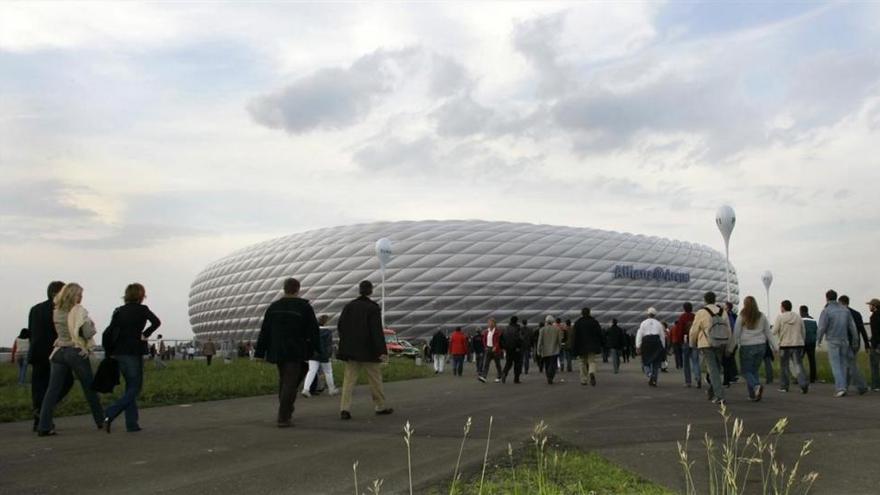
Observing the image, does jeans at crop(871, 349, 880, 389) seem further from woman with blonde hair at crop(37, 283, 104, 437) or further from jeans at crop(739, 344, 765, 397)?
woman with blonde hair at crop(37, 283, 104, 437)

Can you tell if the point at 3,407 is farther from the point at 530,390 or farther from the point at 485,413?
the point at 530,390

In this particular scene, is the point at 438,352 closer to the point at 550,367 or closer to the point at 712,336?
the point at 550,367

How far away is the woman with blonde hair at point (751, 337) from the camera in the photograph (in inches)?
441

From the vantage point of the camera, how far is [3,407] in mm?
10555

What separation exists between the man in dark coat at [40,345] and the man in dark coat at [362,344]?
9.52 feet

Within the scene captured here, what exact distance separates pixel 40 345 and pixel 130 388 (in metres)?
1.10

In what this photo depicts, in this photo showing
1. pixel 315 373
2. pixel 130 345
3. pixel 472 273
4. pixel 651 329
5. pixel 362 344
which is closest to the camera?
pixel 130 345

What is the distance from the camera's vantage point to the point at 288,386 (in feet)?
27.6

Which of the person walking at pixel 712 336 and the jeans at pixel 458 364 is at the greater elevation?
the person walking at pixel 712 336

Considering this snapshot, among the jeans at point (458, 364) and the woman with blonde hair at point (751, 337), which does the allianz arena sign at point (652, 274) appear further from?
the woman with blonde hair at point (751, 337)

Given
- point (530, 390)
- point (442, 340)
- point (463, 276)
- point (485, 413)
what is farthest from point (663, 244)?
point (485, 413)

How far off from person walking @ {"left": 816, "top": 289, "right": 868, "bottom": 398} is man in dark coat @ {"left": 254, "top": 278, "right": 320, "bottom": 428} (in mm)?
7871

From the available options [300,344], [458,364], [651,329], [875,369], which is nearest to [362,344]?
[300,344]

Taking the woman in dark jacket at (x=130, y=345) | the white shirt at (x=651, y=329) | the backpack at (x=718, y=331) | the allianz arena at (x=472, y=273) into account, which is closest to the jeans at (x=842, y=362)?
the backpack at (x=718, y=331)
